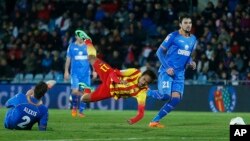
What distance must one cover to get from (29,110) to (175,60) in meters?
3.94

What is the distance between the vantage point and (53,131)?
14875 mm

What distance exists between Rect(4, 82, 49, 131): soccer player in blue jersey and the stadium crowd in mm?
13052

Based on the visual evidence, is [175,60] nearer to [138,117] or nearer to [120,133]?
[138,117]

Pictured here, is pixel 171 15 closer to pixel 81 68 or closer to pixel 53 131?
pixel 81 68

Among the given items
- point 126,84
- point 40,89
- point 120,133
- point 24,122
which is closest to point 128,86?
point 126,84

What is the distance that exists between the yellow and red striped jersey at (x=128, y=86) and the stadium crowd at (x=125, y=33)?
11.4 meters

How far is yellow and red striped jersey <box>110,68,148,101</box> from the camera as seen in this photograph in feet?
51.3

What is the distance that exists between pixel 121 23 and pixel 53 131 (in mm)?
16522

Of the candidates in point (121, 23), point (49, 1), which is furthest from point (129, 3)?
point (49, 1)

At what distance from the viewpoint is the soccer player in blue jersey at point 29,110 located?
1447 cm

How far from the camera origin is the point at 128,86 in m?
15.7

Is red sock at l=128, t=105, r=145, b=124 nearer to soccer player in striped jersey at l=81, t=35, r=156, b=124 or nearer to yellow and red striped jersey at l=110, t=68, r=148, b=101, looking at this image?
soccer player in striped jersey at l=81, t=35, r=156, b=124

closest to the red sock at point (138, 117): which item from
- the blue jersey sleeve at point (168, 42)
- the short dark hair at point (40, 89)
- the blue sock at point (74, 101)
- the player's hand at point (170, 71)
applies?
the player's hand at point (170, 71)

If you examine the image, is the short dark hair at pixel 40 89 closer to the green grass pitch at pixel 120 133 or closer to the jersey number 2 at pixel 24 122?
the jersey number 2 at pixel 24 122
